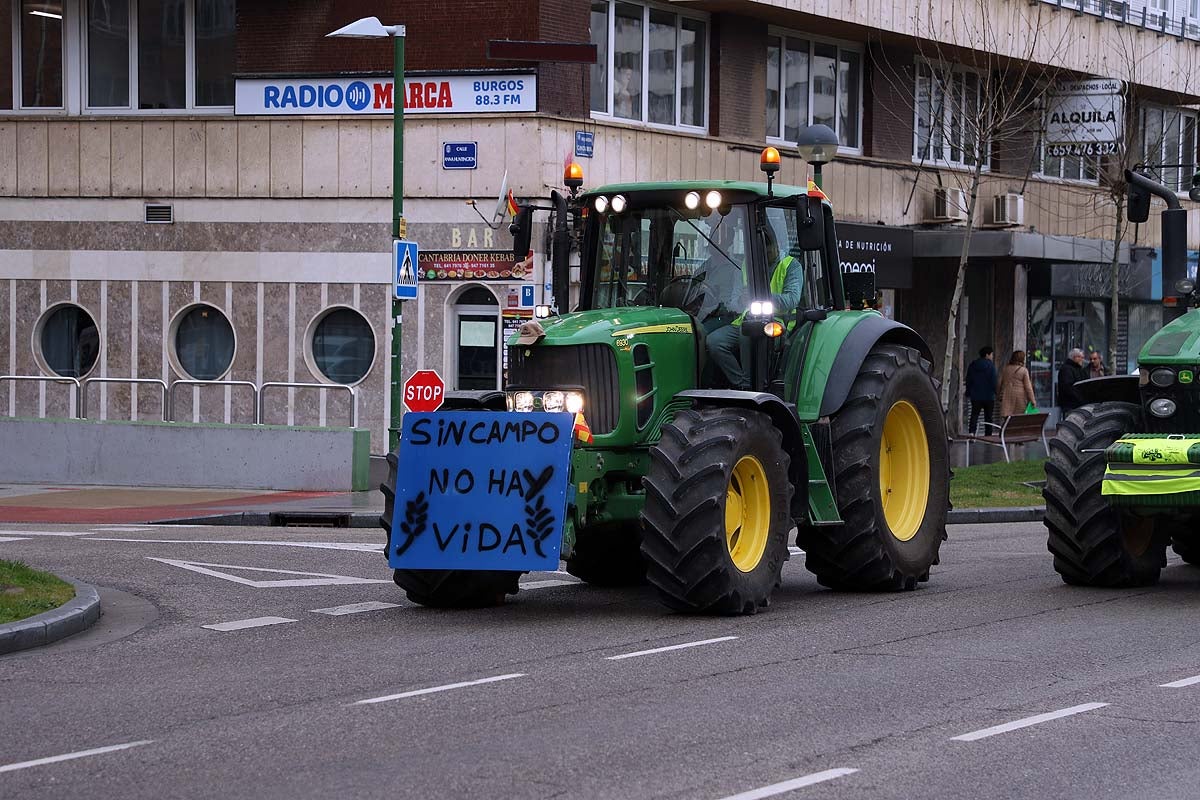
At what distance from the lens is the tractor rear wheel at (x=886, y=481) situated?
12.5 meters

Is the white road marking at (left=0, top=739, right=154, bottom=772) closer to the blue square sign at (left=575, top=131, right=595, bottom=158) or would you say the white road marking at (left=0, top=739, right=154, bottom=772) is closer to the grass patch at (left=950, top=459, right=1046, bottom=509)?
the grass patch at (left=950, top=459, right=1046, bottom=509)

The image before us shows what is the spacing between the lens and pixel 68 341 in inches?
1126

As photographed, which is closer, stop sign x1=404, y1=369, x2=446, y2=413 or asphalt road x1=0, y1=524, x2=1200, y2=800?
asphalt road x1=0, y1=524, x2=1200, y2=800

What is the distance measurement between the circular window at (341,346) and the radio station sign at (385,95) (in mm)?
3053

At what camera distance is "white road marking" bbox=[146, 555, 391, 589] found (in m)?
13.9

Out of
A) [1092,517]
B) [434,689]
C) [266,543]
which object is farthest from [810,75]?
[434,689]

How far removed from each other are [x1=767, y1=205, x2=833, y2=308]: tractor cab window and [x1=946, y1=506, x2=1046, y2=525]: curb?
8.64 meters

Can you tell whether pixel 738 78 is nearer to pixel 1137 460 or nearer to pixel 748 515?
pixel 1137 460

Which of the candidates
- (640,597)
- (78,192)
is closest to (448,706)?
(640,597)

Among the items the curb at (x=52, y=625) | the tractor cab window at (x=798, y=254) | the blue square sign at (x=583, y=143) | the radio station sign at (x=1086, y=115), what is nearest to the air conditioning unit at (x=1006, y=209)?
the radio station sign at (x=1086, y=115)

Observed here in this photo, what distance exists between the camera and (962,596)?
1297 centimetres

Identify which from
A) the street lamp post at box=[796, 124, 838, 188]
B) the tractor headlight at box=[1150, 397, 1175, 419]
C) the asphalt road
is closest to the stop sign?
the street lamp post at box=[796, 124, 838, 188]

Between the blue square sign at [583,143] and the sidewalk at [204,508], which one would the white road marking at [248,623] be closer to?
the sidewalk at [204,508]

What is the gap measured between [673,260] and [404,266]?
10382 millimetres
